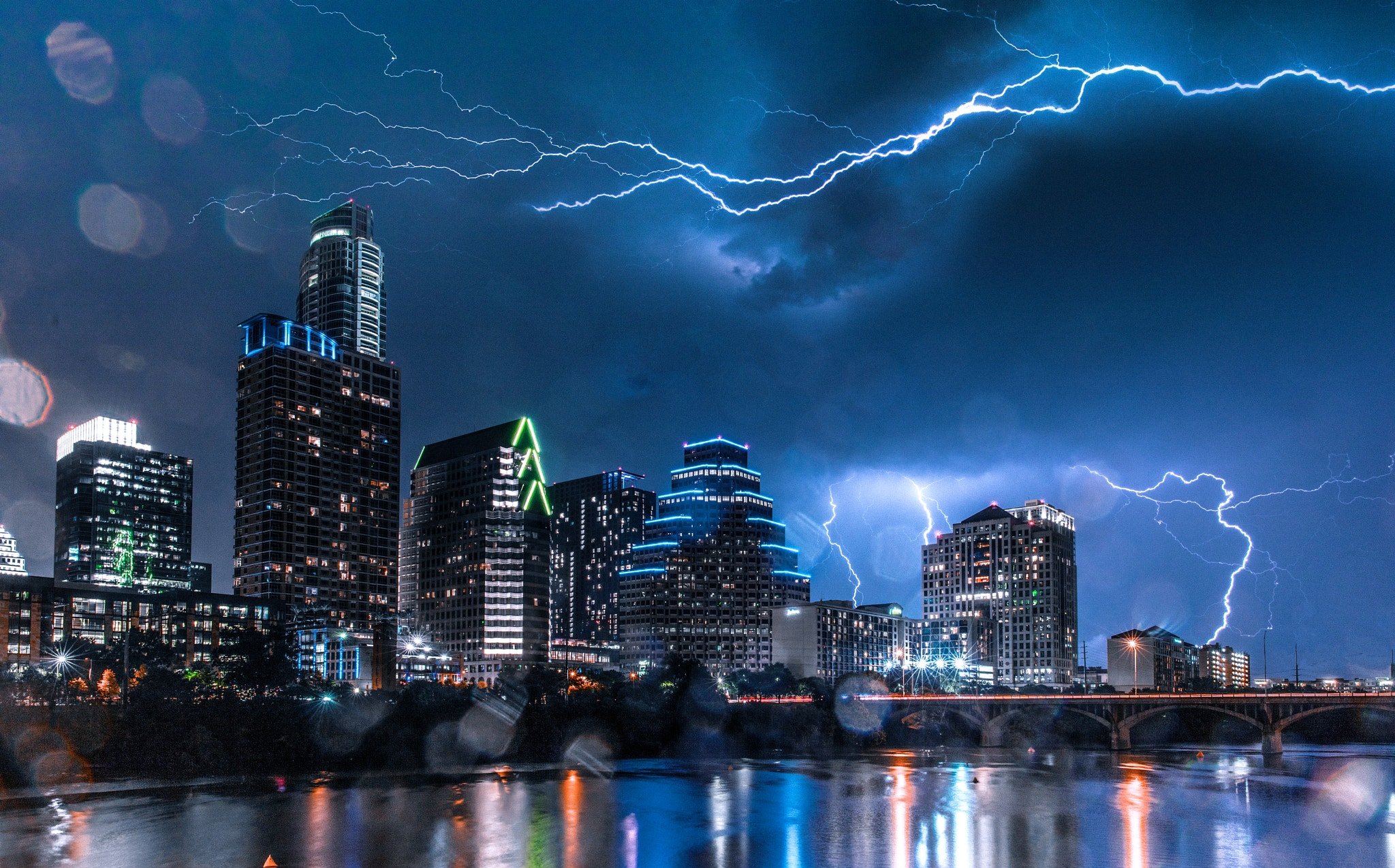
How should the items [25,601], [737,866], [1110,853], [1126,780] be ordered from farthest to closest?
[25,601] < [1126,780] < [1110,853] < [737,866]

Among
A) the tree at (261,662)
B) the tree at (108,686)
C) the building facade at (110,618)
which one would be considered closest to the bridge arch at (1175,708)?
the tree at (261,662)

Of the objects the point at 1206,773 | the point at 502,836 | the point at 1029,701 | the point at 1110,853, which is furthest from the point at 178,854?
the point at 1029,701

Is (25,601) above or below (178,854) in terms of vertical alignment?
above

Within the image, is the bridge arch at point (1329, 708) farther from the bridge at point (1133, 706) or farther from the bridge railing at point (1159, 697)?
the bridge railing at point (1159, 697)

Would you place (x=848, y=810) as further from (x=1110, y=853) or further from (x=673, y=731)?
(x=673, y=731)

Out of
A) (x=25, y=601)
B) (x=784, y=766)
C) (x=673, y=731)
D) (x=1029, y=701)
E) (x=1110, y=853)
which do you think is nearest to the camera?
(x=1110, y=853)

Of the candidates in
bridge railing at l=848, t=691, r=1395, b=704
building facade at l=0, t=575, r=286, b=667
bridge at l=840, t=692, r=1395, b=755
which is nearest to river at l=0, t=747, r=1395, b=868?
bridge railing at l=848, t=691, r=1395, b=704
